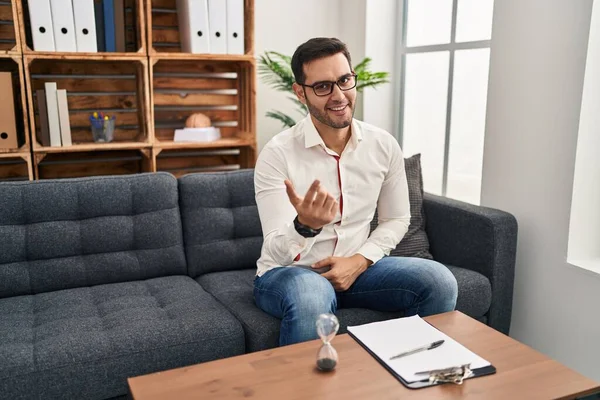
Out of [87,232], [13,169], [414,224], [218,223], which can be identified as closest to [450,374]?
[414,224]

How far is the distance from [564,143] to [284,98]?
5.15ft

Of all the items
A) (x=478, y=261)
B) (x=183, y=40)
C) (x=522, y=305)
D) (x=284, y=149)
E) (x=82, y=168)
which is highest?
(x=183, y=40)

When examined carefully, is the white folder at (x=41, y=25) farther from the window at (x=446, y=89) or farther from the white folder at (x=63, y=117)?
the window at (x=446, y=89)

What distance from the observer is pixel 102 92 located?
293cm

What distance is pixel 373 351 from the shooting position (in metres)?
1.35

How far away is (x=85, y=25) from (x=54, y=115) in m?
0.42

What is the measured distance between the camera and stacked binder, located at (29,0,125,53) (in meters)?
2.48

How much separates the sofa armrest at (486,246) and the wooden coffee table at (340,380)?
782 millimetres

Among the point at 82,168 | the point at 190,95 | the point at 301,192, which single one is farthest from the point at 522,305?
the point at 82,168

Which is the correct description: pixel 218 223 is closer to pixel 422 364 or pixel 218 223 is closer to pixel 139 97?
pixel 139 97

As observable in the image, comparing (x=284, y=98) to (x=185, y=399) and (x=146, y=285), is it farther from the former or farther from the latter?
(x=185, y=399)

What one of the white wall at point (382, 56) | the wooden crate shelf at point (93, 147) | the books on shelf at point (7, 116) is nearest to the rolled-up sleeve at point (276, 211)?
the wooden crate shelf at point (93, 147)

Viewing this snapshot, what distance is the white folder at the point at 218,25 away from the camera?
2732mm

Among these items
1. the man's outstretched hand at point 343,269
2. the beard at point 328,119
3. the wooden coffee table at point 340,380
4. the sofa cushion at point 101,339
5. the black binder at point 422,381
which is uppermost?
the beard at point 328,119
